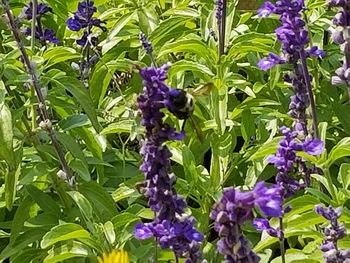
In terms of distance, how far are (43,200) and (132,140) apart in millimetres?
421

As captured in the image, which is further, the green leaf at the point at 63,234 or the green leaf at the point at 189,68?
the green leaf at the point at 189,68

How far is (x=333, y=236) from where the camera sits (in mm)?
2297

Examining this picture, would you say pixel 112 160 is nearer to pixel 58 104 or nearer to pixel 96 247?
pixel 58 104

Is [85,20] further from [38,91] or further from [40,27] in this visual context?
[38,91]

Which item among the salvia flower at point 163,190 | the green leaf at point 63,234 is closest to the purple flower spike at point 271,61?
the green leaf at point 63,234

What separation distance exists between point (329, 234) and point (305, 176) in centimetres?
77

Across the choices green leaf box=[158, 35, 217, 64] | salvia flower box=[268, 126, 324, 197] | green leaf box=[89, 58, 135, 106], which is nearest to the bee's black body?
salvia flower box=[268, 126, 324, 197]

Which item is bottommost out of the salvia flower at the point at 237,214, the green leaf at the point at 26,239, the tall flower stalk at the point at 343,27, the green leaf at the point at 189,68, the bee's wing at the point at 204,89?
the green leaf at the point at 26,239

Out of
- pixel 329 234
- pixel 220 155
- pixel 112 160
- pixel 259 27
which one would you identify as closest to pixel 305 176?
pixel 220 155

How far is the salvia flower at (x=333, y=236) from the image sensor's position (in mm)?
2293

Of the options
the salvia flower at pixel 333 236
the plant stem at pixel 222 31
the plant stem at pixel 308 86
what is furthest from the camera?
the plant stem at pixel 222 31

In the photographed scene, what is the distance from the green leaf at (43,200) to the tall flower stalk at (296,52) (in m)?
0.99

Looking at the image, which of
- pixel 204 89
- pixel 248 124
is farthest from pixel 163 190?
pixel 248 124

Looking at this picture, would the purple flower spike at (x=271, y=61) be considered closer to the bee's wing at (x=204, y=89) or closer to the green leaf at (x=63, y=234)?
the bee's wing at (x=204, y=89)
